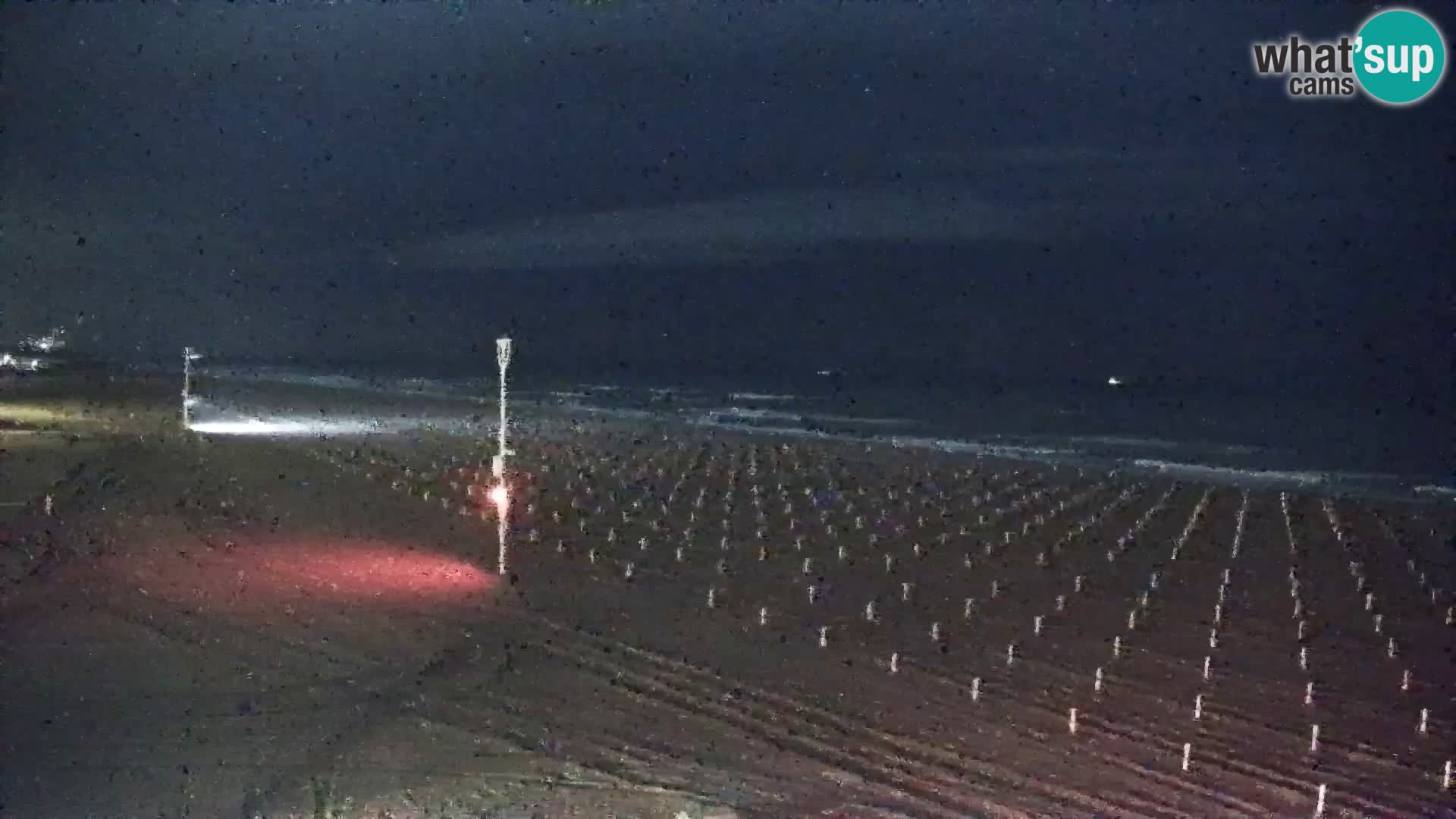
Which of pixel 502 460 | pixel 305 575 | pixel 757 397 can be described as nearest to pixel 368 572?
pixel 305 575

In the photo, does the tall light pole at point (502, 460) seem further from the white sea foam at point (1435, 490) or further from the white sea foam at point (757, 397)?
the white sea foam at point (757, 397)

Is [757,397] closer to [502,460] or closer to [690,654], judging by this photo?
[502,460]

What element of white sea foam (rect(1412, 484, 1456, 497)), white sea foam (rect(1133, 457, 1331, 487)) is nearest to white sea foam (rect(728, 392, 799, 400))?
white sea foam (rect(1133, 457, 1331, 487))

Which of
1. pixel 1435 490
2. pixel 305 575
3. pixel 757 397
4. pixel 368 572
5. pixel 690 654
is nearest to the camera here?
pixel 690 654

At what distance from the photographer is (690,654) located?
15.0 metres

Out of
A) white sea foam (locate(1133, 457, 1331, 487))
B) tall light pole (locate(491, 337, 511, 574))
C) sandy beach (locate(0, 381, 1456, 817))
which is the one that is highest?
tall light pole (locate(491, 337, 511, 574))

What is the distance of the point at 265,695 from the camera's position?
12.5m

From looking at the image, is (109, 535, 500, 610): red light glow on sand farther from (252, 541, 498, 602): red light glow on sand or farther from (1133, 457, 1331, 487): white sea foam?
(1133, 457, 1331, 487): white sea foam

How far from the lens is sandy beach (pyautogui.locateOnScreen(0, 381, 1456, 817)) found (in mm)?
10570

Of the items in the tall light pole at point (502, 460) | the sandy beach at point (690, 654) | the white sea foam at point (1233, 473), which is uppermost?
the tall light pole at point (502, 460)

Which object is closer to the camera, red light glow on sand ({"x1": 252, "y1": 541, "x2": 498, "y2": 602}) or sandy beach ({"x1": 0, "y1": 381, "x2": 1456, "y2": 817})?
sandy beach ({"x1": 0, "y1": 381, "x2": 1456, "y2": 817})

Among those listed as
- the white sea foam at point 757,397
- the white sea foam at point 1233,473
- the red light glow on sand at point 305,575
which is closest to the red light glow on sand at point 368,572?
the red light glow on sand at point 305,575

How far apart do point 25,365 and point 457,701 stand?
3489 inches

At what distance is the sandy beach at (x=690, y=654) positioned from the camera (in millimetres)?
10570
